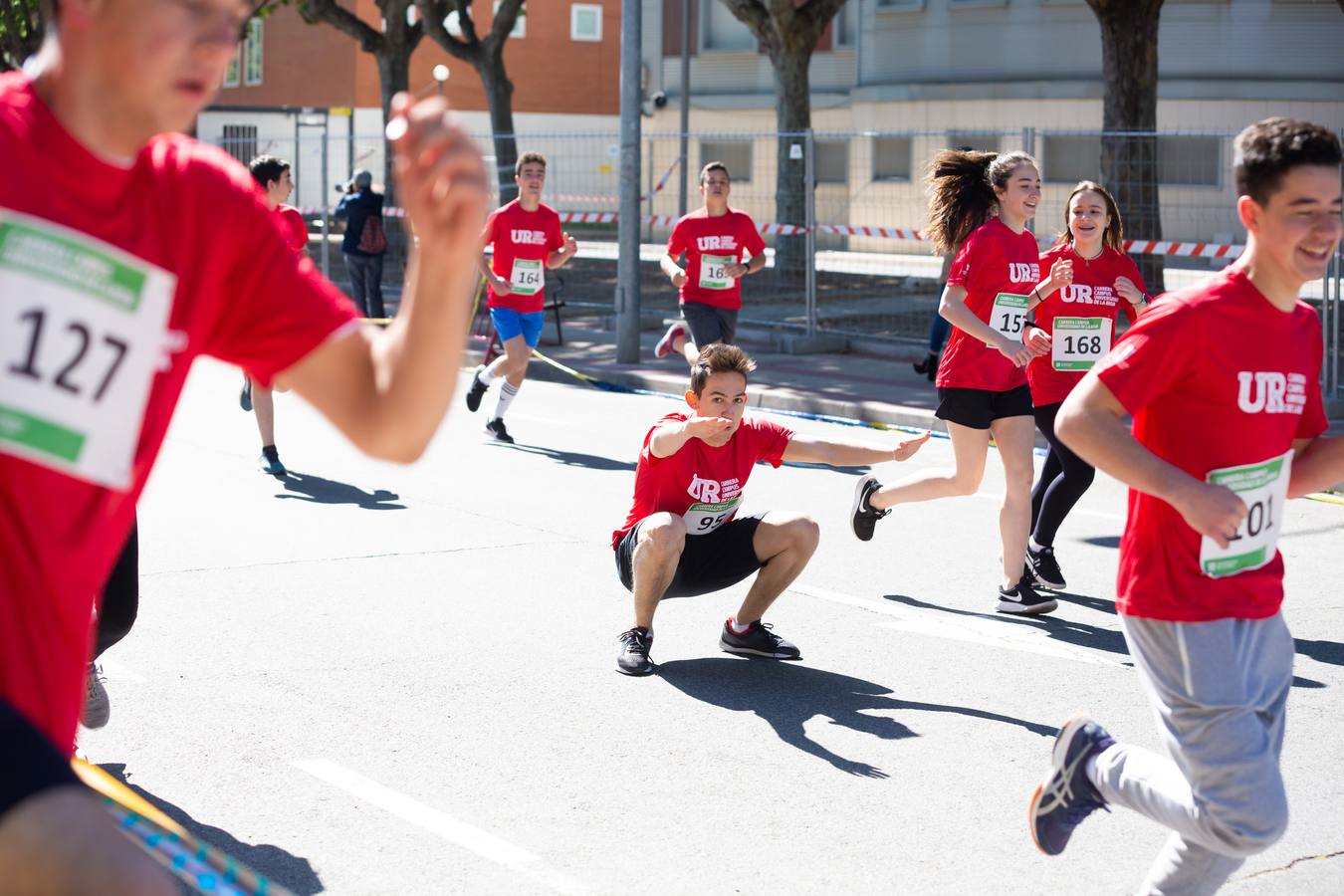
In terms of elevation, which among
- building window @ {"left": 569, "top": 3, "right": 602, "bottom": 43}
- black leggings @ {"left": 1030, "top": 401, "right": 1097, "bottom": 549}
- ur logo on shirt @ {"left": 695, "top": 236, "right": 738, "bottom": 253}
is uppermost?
building window @ {"left": 569, "top": 3, "right": 602, "bottom": 43}

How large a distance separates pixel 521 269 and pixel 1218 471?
9.88 metres

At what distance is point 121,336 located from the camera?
2.23 m

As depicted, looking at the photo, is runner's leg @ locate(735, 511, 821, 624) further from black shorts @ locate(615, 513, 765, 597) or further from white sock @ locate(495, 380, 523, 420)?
white sock @ locate(495, 380, 523, 420)

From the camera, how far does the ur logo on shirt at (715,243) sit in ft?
42.3

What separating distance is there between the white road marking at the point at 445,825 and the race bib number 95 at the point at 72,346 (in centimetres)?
251

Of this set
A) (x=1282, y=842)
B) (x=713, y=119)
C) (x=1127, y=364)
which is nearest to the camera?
(x=1127, y=364)

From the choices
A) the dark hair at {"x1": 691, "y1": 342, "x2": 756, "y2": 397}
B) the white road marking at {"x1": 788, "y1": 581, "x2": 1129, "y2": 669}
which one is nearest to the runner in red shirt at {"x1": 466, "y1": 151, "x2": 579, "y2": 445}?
the white road marking at {"x1": 788, "y1": 581, "x2": 1129, "y2": 669}

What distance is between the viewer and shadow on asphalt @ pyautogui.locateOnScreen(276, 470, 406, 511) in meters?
9.84

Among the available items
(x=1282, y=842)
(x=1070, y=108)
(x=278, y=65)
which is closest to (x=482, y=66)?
(x=1070, y=108)

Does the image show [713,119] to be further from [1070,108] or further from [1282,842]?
[1282,842]

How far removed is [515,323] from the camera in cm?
1325

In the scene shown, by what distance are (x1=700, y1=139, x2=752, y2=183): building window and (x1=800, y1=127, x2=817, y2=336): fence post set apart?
13392 millimetres

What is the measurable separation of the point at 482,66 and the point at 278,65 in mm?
22457

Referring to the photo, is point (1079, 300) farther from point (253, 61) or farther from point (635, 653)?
point (253, 61)
